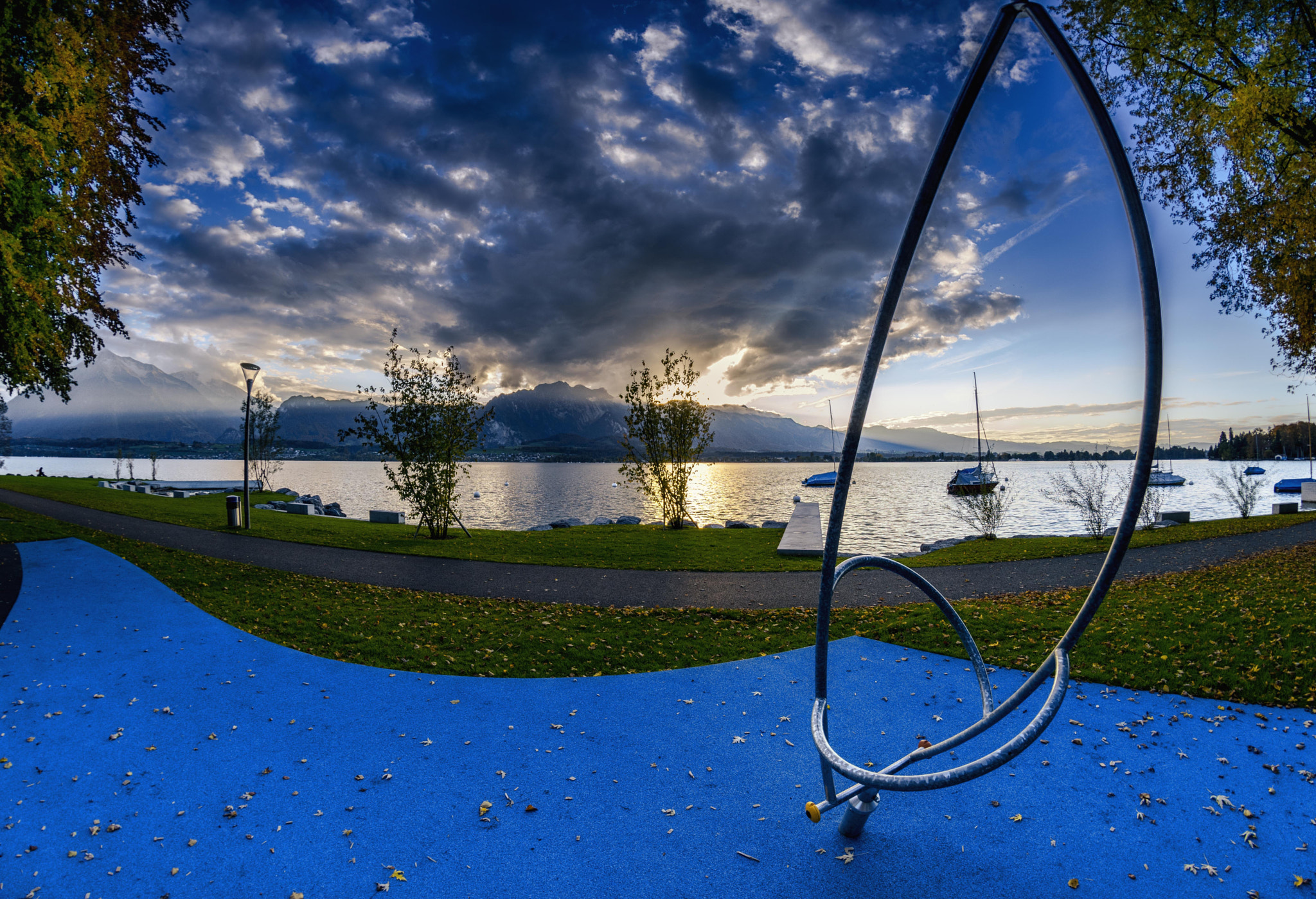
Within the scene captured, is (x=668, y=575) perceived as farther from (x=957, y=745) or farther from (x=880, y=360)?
(x=880, y=360)

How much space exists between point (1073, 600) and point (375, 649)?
11.6 m

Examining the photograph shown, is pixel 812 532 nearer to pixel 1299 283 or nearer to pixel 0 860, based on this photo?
pixel 1299 283

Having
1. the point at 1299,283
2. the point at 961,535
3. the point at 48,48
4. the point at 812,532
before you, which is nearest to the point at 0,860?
the point at 48,48

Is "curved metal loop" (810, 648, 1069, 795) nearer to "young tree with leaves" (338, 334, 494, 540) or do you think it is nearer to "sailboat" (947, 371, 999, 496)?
"young tree with leaves" (338, 334, 494, 540)

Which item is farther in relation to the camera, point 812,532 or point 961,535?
point 961,535

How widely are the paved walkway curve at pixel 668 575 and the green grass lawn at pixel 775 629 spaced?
1127 millimetres

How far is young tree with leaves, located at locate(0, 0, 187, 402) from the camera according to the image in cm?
953

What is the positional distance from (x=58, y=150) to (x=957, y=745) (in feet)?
56.6

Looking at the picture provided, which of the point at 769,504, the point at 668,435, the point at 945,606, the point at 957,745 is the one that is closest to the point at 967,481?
the point at 769,504

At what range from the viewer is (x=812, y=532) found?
63.5 feet

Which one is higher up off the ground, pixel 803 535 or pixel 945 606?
pixel 945 606

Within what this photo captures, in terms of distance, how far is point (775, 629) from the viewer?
866cm

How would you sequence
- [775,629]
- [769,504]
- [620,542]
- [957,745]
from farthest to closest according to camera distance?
[769,504] → [620,542] → [775,629] → [957,745]

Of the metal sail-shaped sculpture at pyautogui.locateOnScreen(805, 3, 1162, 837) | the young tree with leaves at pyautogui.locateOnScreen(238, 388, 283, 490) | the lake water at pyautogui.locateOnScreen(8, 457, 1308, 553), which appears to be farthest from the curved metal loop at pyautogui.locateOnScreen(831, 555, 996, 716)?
the young tree with leaves at pyautogui.locateOnScreen(238, 388, 283, 490)
